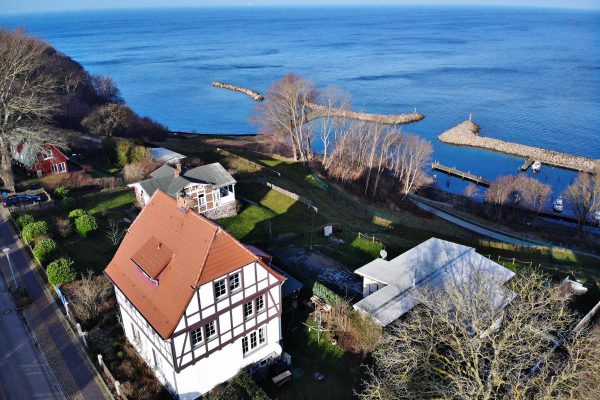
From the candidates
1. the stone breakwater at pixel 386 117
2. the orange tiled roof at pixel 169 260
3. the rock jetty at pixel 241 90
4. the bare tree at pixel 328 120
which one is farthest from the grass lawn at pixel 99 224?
the rock jetty at pixel 241 90

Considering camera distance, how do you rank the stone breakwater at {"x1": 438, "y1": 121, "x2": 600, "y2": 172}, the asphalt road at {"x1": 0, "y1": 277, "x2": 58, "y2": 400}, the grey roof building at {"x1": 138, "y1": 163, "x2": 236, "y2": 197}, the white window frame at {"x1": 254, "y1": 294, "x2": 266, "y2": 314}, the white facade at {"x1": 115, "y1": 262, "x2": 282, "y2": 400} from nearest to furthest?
the white facade at {"x1": 115, "y1": 262, "x2": 282, "y2": 400}, the asphalt road at {"x1": 0, "y1": 277, "x2": 58, "y2": 400}, the white window frame at {"x1": 254, "y1": 294, "x2": 266, "y2": 314}, the grey roof building at {"x1": 138, "y1": 163, "x2": 236, "y2": 197}, the stone breakwater at {"x1": 438, "y1": 121, "x2": 600, "y2": 172}

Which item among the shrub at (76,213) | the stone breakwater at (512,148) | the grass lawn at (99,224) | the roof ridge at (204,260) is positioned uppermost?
the roof ridge at (204,260)

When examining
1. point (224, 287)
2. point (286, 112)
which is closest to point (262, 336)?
point (224, 287)

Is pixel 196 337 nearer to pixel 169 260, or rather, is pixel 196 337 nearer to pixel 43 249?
pixel 169 260

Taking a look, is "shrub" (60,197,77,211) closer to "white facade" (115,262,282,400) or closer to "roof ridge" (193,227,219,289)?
"white facade" (115,262,282,400)

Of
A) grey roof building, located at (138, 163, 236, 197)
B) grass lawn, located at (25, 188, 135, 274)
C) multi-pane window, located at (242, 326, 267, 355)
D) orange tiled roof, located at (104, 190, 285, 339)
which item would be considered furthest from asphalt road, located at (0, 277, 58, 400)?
grey roof building, located at (138, 163, 236, 197)

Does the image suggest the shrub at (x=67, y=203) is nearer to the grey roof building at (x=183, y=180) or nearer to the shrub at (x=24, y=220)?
the shrub at (x=24, y=220)
